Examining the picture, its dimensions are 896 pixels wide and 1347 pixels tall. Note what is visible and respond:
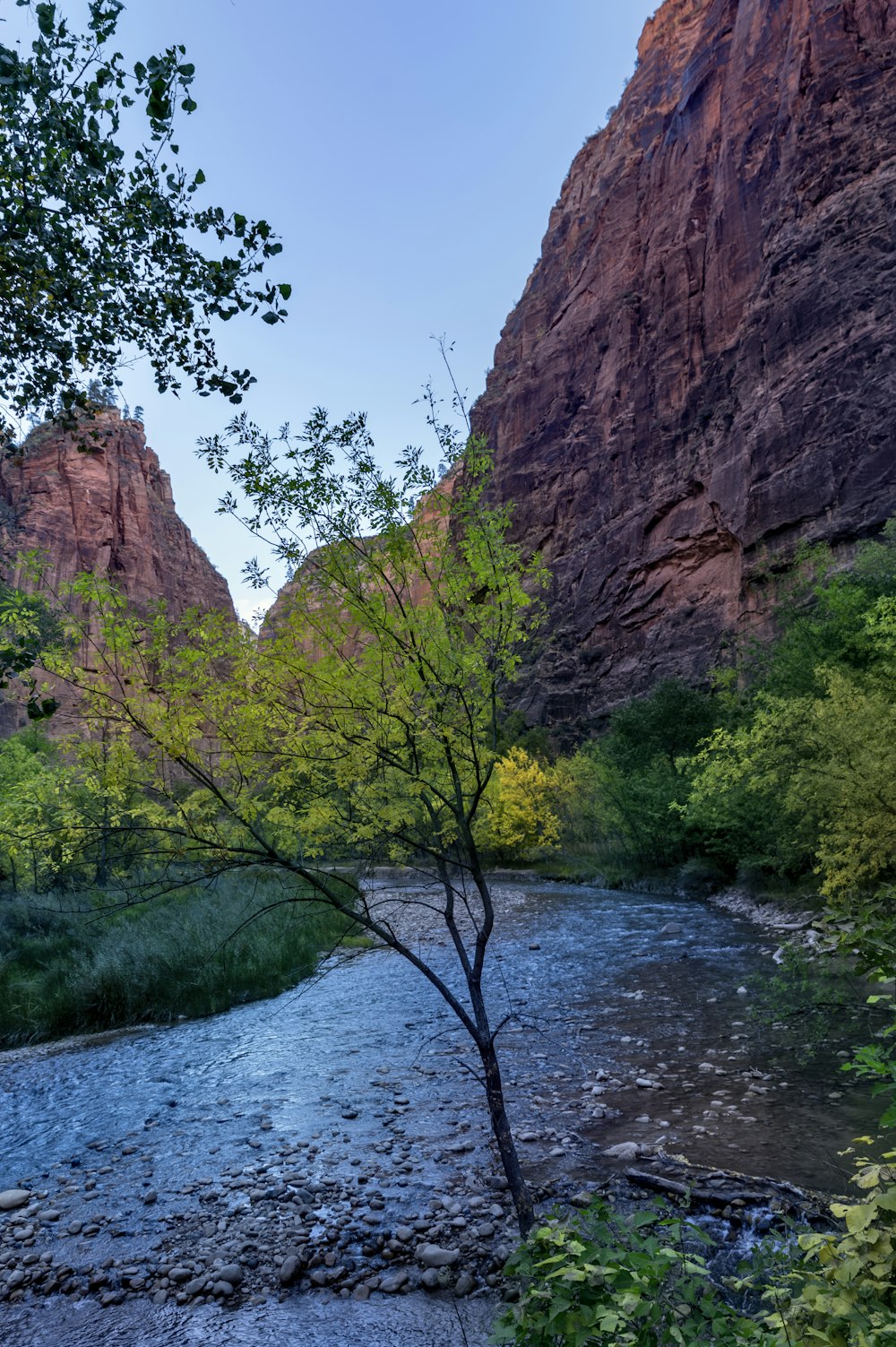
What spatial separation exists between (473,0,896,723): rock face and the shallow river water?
22.6m

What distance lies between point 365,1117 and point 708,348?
55.3m

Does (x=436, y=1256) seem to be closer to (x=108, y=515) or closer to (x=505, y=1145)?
(x=505, y=1145)

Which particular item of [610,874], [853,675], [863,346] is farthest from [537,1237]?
[863,346]

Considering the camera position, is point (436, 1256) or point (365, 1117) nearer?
point (436, 1256)

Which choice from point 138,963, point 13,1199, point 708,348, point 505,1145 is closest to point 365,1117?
point 13,1199

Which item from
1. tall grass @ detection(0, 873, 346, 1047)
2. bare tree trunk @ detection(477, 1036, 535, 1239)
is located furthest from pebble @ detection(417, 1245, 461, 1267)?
tall grass @ detection(0, 873, 346, 1047)

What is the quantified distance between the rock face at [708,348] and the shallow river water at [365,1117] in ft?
74.1

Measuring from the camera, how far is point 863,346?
3656 centimetres

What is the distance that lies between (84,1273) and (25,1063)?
19.4 feet

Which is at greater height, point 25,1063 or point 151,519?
point 151,519

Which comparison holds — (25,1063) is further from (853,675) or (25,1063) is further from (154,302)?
(853,675)

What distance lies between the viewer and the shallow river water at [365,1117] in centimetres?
457

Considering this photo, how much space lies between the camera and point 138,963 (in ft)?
40.1

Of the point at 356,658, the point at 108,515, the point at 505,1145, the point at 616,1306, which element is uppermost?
the point at 108,515
